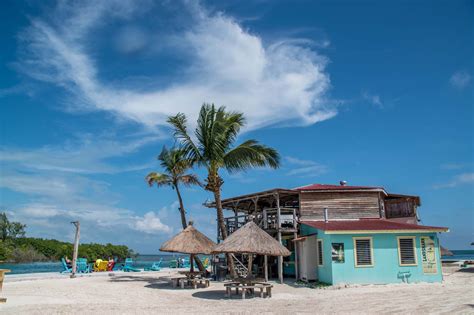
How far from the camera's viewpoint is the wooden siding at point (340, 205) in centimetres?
2031

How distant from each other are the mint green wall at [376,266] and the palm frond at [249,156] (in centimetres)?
464

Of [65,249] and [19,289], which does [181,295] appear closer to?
[19,289]

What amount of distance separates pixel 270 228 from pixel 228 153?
4.36 metres

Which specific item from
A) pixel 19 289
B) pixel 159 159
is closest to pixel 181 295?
pixel 19 289

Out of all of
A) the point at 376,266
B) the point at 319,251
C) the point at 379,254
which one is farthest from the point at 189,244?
the point at 379,254

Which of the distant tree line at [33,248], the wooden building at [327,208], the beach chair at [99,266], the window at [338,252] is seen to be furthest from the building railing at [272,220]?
the distant tree line at [33,248]

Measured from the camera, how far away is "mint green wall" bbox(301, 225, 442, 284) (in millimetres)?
17047

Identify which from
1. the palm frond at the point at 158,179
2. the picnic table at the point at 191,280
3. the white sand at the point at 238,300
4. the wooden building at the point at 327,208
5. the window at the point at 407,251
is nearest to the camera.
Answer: the white sand at the point at 238,300

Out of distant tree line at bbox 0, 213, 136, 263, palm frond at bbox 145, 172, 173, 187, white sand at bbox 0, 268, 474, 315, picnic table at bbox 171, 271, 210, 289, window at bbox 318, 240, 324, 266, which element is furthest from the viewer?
distant tree line at bbox 0, 213, 136, 263

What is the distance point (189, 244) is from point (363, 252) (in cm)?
744

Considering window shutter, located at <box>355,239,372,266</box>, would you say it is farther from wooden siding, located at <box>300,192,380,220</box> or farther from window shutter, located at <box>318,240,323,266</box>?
wooden siding, located at <box>300,192,380,220</box>

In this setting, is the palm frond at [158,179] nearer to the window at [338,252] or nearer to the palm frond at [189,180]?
the palm frond at [189,180]

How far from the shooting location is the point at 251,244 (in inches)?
563

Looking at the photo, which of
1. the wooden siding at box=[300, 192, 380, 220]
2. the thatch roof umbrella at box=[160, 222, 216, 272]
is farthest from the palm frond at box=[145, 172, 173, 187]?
the wooden siding at box=[300, 192, 380, 220]
